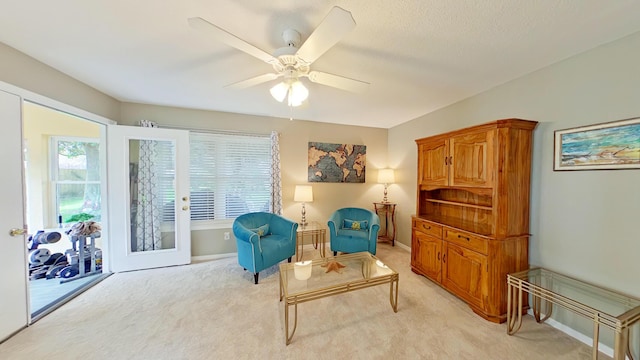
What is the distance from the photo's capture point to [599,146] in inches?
69.9

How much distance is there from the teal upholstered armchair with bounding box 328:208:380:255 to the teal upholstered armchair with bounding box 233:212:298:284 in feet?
2.22

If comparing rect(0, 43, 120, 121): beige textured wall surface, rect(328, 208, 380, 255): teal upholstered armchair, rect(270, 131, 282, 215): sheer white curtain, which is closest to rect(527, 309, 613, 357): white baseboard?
rect(328, 208, 380, 255): teal upholstered armchair

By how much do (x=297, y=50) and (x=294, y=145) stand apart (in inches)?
103

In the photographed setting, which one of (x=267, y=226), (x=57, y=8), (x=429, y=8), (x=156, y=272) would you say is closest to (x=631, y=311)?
(x=429, y=8)

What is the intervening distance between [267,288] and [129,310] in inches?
54.7

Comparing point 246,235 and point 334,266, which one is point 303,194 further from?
point 334,266

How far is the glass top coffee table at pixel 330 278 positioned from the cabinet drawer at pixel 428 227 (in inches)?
33.7

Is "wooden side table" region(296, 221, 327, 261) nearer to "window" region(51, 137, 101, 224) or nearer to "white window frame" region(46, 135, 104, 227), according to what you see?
"window" region(51, 137, 101, 224)

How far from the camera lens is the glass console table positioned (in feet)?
4.48

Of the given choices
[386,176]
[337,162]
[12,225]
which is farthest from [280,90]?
[386,176]

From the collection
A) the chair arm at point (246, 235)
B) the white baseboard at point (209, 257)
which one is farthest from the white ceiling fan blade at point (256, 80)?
the white baseboard at point (209, 257)

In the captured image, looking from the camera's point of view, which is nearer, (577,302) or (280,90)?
(577,302)

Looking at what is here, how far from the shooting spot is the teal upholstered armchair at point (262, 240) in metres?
2.76

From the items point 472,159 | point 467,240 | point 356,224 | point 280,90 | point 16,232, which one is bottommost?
point 356,224
